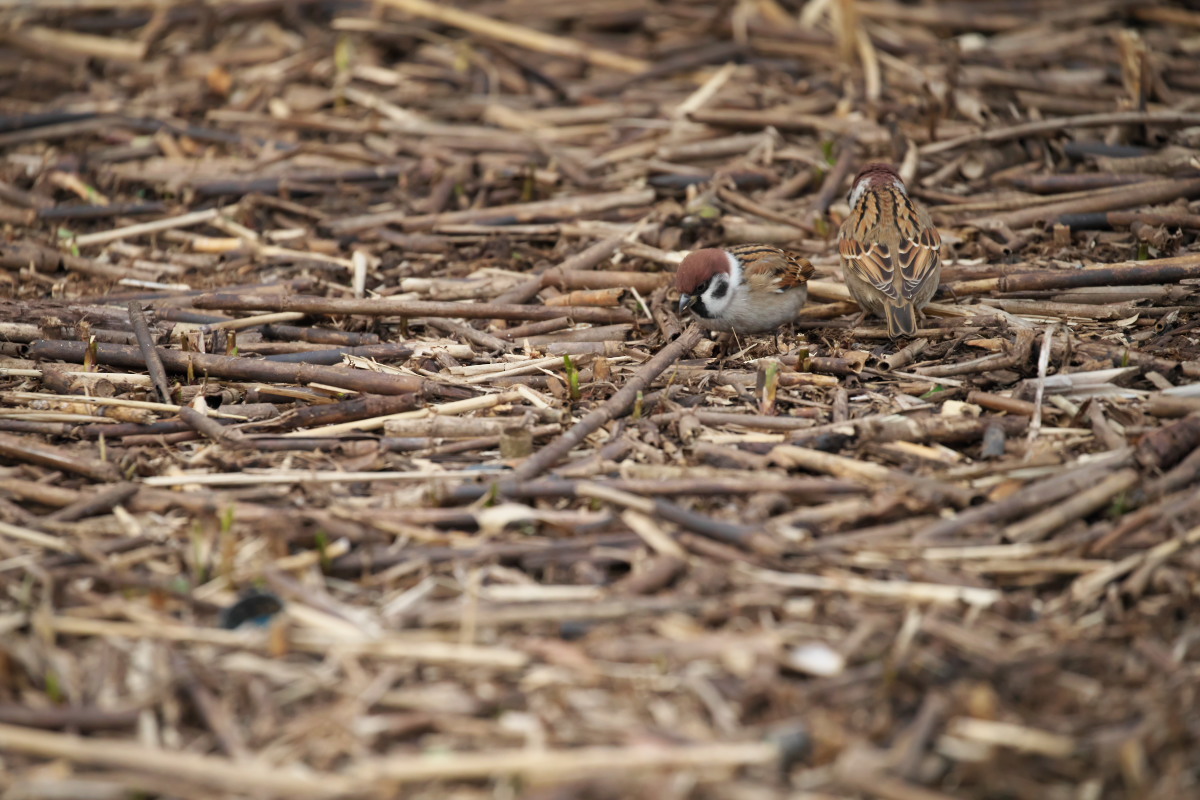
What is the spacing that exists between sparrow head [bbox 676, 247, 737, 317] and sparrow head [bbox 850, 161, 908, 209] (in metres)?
1.15

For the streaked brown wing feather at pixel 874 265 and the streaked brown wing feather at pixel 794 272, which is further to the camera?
the streaked brown wing feather at pixel 794 272

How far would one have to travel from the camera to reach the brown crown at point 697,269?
6.24m

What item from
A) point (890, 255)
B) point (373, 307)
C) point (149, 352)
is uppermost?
point (890, 255)

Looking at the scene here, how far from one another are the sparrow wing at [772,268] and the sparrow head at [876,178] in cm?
62

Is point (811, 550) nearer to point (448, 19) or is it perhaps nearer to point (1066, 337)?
point (1066, 337)

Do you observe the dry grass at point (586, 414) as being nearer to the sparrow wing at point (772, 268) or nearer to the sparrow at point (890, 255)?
the sparrow at point (890, 255)

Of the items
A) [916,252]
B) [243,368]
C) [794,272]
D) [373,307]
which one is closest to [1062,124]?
[916,252]

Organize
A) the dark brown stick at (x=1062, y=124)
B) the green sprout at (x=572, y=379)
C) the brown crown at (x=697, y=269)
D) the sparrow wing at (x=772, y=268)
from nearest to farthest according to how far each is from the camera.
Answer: the green sprout at (x=572, y=379), the brown crown at (x=697, y=269), the sparrow wing at (x=772, y=268), the dark brown stick at (x=1062, y=124)

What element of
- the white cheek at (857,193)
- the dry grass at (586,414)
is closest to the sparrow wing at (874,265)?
the dry grass at (586,414)

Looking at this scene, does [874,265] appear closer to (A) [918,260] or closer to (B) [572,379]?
(A) [918,260]

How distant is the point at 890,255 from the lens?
6.21 m

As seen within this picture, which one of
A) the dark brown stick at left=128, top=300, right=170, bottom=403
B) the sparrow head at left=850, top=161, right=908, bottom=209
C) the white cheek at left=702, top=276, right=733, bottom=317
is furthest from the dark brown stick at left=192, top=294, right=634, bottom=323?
the sparrow head at left=850, top=161, right=908, bottom=209

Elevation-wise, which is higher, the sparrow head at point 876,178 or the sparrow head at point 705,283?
the sparrow head at point 876,178

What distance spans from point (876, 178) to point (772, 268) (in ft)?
3.35
